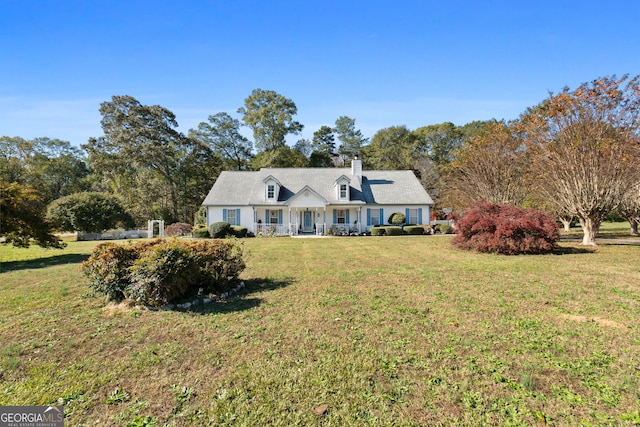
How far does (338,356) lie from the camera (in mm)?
3795

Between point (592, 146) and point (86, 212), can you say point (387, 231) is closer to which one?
point (592, 146)

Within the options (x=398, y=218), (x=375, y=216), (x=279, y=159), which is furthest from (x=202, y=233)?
(x=279, y=159)

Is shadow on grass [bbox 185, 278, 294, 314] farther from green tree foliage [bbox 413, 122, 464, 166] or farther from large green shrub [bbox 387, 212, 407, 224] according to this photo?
green tree foliage [bbox 413, 122, 464, 166]

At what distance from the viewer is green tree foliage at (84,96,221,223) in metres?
34.1

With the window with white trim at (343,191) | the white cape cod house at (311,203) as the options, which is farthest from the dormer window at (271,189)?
the window with white trim at (343,191)

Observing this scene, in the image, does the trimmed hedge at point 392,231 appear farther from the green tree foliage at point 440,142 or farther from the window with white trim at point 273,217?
the green tree foliage at point 440,142

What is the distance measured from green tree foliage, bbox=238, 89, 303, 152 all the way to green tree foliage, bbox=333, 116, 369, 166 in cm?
1185

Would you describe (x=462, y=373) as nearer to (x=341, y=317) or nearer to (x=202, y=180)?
(x=341, y=317)

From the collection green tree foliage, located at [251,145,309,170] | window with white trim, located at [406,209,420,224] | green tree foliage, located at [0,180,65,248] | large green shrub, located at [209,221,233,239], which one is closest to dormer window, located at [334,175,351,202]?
window with white trim, located at [406,209,420,224]

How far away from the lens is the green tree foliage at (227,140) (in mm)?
41562

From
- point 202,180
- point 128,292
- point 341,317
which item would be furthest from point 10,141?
point 341,317

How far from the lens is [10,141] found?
136 feet

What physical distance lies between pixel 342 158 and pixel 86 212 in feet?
118

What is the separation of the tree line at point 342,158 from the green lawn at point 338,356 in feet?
32.3
